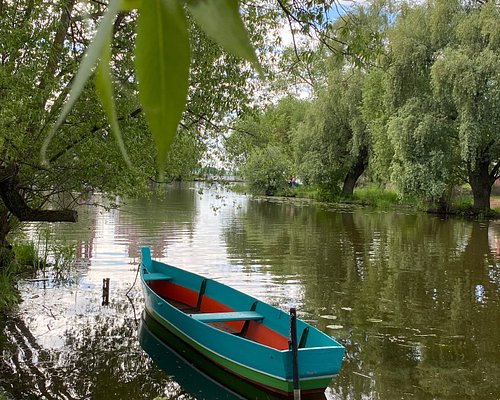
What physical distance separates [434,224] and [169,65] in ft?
82.2

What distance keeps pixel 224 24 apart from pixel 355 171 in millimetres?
35970

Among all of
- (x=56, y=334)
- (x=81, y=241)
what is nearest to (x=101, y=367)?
(x=56, y=334)

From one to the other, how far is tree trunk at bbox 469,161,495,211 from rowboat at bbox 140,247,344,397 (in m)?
19.1

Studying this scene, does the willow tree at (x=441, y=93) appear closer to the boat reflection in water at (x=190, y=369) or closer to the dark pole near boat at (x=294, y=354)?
the boat reflection in water at (x=190, y=369)

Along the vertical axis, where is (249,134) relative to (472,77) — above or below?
below

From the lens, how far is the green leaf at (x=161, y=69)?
248mm

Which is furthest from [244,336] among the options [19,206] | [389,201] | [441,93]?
[389,201]

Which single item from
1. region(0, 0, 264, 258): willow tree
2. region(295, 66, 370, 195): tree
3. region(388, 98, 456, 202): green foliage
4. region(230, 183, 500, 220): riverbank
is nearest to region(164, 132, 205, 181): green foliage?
region(0, 0, 264, 258): willow tree

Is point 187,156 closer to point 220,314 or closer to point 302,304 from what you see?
point 220,314

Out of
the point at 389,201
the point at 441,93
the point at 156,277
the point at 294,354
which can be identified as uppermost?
the point at 441,93

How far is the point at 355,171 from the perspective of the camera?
117ft

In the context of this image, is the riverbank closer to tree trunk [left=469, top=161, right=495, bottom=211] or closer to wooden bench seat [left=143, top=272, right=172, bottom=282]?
tree trunk [left=469, top=161, right=495, bottom=211]

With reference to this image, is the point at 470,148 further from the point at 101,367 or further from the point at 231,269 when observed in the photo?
the point at 101,367

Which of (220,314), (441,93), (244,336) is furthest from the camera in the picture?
(441,93)
